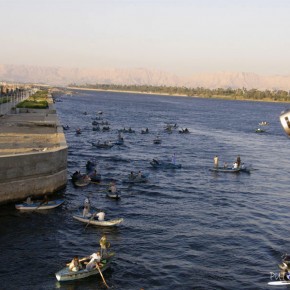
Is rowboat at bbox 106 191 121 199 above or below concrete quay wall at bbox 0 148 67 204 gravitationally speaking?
below

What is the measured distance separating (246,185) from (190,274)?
25.3m

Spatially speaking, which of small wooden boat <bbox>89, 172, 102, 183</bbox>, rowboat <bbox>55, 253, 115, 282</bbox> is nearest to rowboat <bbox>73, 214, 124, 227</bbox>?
rowboat <bbox>55, 253, 115, 282</bbox>

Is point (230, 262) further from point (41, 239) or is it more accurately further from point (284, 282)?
point (41, 239)

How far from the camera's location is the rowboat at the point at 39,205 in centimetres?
3406

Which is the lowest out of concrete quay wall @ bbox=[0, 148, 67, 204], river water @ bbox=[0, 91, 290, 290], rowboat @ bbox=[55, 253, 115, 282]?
river water @ bbox=[0, 91, 290, 290]

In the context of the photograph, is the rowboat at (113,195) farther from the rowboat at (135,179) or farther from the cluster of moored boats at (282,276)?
the cluster of moored boats at (282,276)

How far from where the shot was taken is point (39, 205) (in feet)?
114

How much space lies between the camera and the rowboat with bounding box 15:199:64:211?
34062 millimetres

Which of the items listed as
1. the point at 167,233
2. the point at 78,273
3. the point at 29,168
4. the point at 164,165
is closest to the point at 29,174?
the point at 29,168

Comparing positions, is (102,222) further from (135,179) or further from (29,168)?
(135,179)

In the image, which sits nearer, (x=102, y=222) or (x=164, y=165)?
(x=102, y=222)

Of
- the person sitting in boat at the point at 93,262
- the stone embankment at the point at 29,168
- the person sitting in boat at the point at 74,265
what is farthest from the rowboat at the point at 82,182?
the person sitting in boat at the point at 74,265

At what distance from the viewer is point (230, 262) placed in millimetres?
28250

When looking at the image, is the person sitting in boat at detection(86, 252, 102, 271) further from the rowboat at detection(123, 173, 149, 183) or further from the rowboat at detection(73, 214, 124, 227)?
the rowboat at detection(123, 173, 149, 183)
